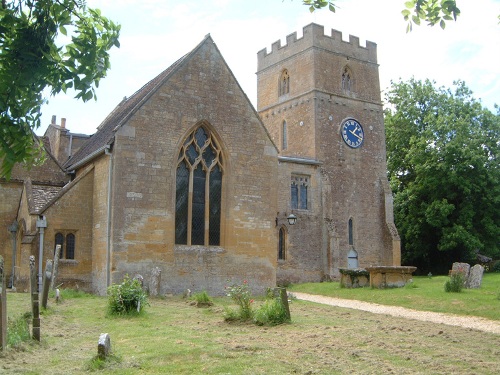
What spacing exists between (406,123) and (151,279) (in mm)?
33205

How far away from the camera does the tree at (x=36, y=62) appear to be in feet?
21.6

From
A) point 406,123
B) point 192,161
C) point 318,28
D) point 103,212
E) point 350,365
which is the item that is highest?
point 318,28

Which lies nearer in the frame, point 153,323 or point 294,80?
point 153,323

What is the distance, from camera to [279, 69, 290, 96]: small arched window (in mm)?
43062

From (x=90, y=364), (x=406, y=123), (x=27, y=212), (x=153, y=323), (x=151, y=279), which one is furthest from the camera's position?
(x=406, y=123)

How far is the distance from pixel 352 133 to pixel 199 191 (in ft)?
65.9

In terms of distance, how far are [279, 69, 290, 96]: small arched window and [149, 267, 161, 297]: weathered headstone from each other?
80.3 feet

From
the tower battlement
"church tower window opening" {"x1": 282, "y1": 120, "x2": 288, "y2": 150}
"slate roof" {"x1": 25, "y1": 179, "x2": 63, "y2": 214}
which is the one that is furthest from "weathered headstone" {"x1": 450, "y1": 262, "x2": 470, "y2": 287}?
the tower battlement

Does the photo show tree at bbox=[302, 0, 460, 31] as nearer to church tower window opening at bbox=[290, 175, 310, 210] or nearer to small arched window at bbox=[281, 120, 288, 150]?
church tower window opening at bbox=[290, 175, 310, 210]

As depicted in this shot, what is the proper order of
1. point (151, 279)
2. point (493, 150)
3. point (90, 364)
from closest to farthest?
point (90, 364), point (151, 279), point (493, 150)

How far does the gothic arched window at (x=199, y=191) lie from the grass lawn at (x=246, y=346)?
6.93 meters

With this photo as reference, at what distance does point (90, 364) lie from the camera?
876cm

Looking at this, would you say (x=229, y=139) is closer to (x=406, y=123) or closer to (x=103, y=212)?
(x=103, y=212)

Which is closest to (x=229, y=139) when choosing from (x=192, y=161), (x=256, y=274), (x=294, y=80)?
(x=192, y=161)
